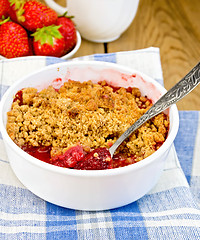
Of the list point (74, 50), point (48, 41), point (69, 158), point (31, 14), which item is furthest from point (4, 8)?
point (69, 158)

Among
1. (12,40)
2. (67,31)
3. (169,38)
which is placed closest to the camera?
(12,40)

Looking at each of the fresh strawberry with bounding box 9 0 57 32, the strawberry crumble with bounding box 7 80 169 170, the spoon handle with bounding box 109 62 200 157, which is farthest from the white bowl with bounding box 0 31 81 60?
the spoon handle with bounding box 109 62 200 157

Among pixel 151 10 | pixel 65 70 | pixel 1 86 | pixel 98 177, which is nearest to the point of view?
pixel 98 177

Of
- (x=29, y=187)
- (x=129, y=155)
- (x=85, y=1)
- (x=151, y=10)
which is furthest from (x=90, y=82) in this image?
(x=151, y=10)

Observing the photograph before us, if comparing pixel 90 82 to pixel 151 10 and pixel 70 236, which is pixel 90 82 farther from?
pixel 151 10

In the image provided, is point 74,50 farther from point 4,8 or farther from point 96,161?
point 96,161

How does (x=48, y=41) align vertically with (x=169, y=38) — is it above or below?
above

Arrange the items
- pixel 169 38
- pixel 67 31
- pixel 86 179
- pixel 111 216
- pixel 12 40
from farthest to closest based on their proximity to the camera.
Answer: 1. pixel 169 38
2. pixel 67 31
3. pixel 12 40
4. pixel 111 216
5. pixel 86 179
